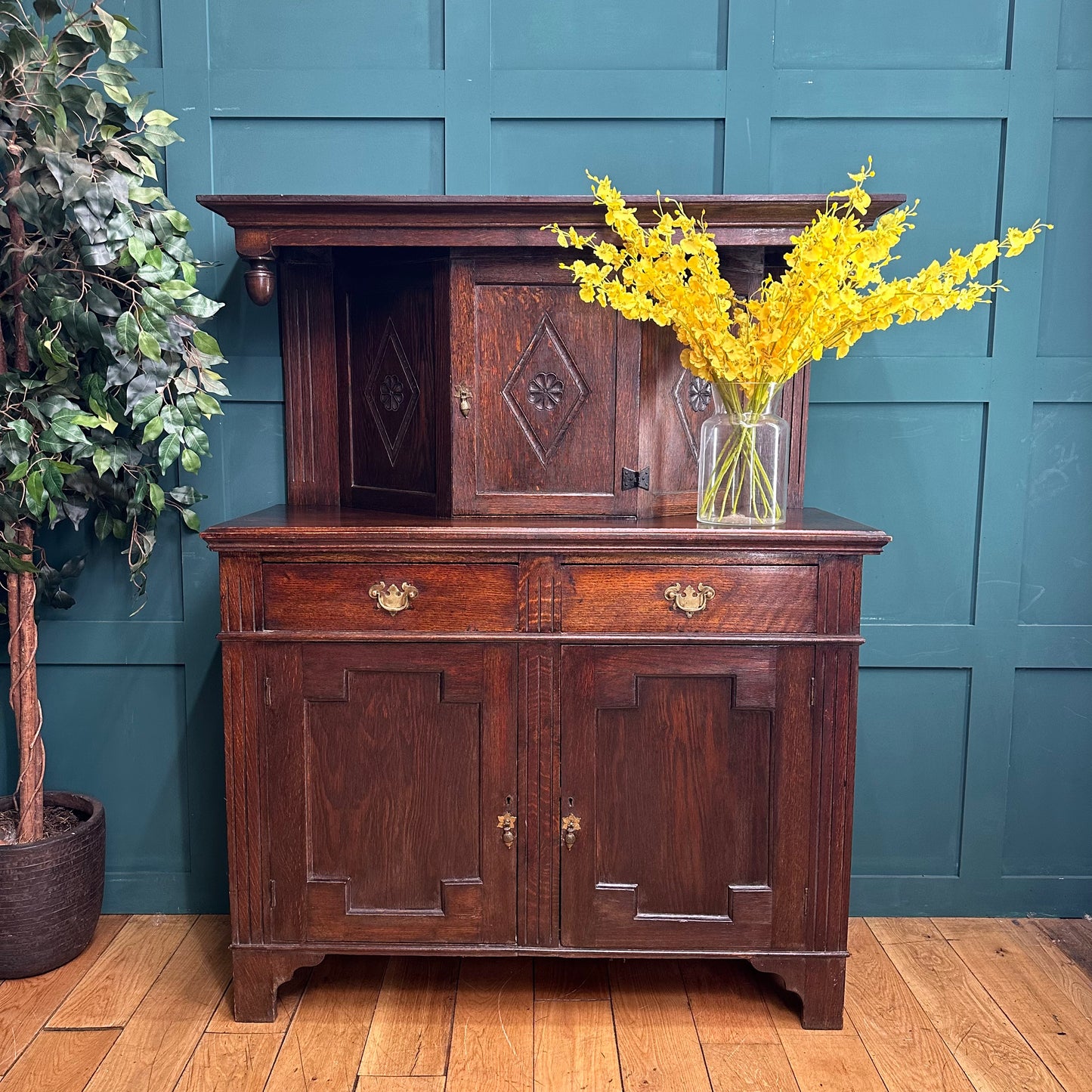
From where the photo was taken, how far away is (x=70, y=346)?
2236 millimetres

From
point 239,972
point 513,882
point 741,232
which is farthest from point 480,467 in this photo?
point 239,972

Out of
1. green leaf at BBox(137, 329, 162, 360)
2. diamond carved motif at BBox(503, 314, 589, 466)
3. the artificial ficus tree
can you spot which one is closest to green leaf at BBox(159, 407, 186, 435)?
the artificial ficus tree

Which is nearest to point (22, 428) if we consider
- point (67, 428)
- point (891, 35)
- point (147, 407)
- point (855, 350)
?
point (67, 428)

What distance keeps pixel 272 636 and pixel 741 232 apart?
4.20 feet

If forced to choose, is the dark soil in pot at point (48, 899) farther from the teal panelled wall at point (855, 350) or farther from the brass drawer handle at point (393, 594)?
the brass drawer handle at point (393, 594)

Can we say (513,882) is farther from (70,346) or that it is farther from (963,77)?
(963,77)

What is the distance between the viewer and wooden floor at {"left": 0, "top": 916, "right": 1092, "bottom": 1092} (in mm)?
1895

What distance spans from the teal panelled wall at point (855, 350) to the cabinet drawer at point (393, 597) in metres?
0.58

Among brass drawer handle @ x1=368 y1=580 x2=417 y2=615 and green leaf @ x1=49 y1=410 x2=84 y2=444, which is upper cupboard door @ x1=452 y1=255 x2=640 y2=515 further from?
green leaf @ x1=49 y1=410 x2=84 y2=444

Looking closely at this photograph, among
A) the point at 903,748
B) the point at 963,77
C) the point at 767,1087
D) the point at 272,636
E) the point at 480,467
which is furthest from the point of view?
the point at 903,748

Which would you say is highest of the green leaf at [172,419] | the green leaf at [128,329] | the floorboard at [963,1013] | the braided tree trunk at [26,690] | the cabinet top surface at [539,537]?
the green leaf at [128,329]

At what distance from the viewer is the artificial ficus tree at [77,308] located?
6.46 feet

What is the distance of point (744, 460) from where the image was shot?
2.05 meters

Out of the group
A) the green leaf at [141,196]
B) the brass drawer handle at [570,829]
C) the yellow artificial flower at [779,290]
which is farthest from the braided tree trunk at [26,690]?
the yellow artificial flower at [779,290]
